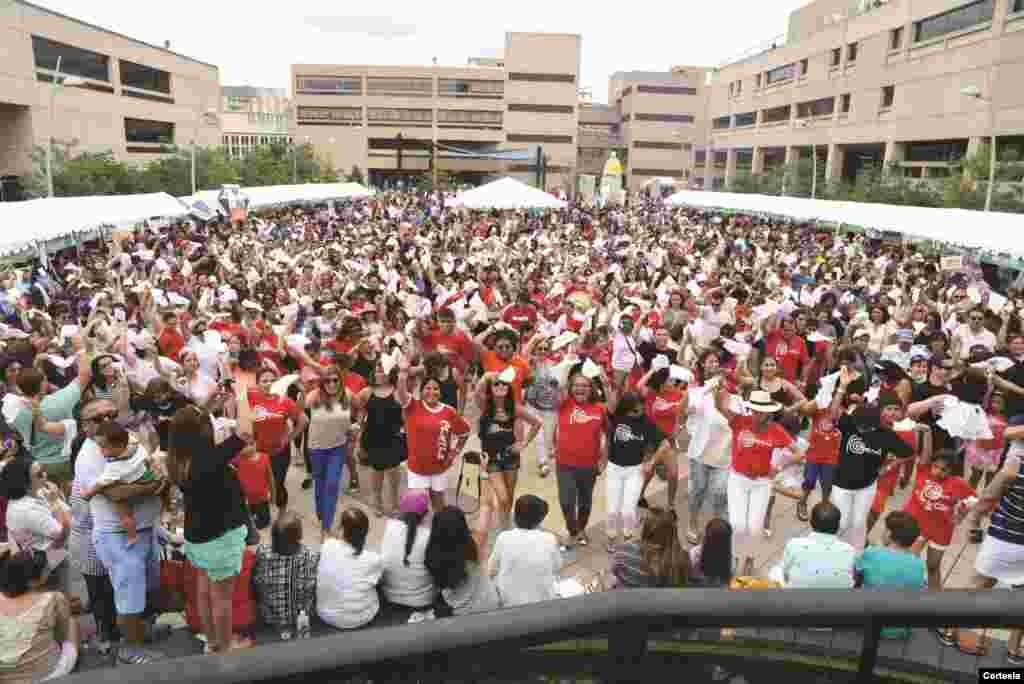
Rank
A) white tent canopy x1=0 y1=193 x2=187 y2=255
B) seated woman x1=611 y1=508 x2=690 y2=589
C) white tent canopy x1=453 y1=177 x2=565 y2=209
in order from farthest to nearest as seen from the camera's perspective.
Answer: white tent canopy x1=453 y1=177 x2=565 y2=209 < white tent canopy x1=0 y1=193 x2=187 y2=255 < seated woman x1=611 y1=508 x2=690 y2=589

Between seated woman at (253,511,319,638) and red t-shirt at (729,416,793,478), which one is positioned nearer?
seated woman at (253,511,319,638)

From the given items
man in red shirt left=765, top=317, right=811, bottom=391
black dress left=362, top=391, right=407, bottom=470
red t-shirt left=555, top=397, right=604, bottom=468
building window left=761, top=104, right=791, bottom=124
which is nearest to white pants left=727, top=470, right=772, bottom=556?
red t-shirt left=555, top=397, right=604, bottom=468

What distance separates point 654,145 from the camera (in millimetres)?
86312

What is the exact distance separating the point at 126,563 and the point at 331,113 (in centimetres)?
8601

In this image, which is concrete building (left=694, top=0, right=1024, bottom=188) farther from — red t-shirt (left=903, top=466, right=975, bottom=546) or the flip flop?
red t-shirt (left=903, top=466, right=975, bottom=546)

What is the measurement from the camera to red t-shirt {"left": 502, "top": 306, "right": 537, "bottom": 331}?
8.60 m

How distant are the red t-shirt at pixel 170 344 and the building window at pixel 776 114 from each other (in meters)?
64.1

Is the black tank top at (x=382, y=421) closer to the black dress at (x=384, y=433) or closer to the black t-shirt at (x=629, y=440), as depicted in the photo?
the black dress at (x=384, y=433)

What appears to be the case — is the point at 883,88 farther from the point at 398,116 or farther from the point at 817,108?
the point at 398,116

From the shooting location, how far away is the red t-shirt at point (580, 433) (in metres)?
5.46

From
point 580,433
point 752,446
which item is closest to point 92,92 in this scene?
point 580,433

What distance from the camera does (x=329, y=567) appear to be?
3.90 metres

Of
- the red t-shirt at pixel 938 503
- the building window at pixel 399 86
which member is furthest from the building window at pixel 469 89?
the red t-shirt at pixel 938 503

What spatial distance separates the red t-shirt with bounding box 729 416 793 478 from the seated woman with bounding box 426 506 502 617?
2.22 m
